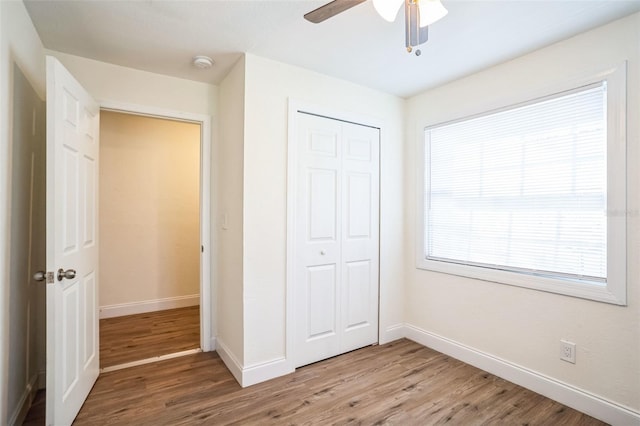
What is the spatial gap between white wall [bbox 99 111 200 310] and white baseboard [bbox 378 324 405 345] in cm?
261

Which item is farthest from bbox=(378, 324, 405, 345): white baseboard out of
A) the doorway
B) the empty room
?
the doorway

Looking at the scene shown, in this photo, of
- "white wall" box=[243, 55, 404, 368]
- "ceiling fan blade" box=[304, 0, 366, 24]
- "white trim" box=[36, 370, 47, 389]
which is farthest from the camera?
"white wall" box=[243, 55, 404, 368]

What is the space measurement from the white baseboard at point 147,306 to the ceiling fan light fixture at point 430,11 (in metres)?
4.10

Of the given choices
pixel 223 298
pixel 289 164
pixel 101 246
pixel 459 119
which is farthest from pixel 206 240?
pixel 459 119

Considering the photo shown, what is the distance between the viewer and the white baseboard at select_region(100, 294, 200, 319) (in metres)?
3.72

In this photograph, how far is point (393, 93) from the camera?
10.2ft

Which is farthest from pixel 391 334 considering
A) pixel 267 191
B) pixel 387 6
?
pixel 387 6

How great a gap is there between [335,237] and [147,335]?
2.22 m

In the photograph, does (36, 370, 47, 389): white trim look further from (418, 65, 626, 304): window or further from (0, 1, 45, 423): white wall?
(418, 65, 626, 304): window

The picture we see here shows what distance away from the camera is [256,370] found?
91.7 inches

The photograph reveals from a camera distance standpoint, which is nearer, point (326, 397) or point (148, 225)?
point (326, 397)

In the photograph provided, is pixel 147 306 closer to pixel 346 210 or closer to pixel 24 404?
pixel 24 404

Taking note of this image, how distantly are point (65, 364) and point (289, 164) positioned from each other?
187 centimetres

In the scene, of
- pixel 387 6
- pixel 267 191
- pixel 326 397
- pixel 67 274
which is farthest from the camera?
pixel 267 191
